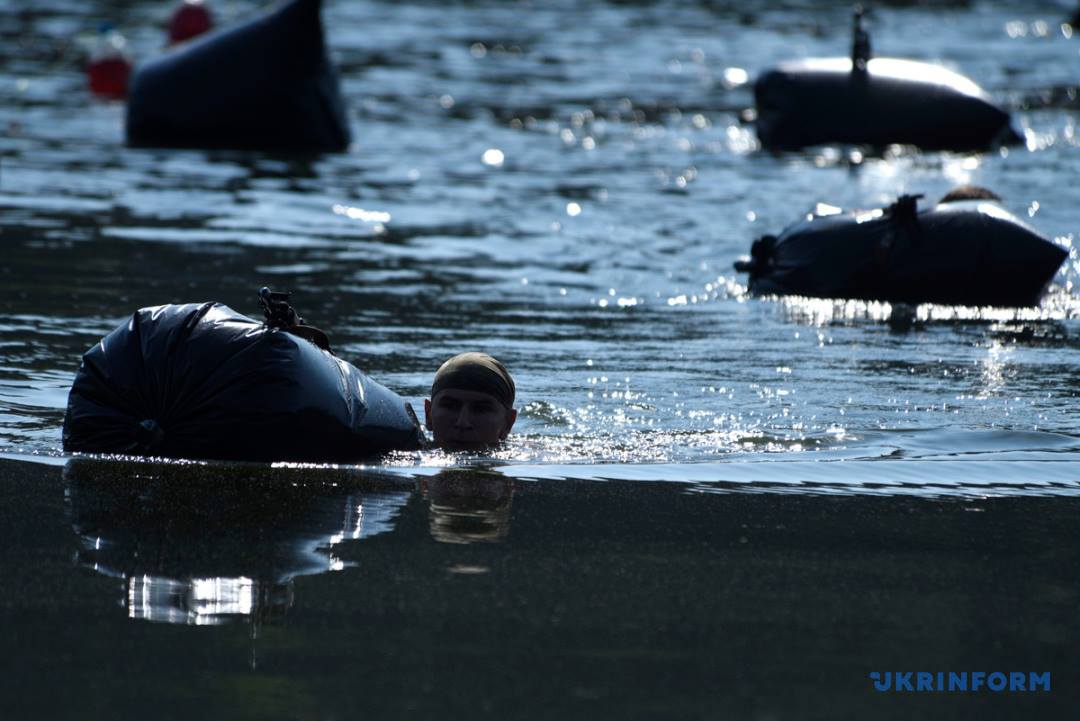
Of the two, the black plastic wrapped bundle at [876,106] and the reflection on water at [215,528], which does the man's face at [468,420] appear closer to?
the reflection on water at [215,528]

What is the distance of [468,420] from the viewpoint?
697cm

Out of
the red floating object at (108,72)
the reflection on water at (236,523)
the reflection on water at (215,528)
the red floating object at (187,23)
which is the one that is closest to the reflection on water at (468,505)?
the reflection on water at (236,523)

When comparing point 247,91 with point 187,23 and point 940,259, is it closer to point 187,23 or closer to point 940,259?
point 940,259

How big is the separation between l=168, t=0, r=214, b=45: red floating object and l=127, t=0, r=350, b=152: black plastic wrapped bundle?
28.8 feet

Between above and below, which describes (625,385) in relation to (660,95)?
below

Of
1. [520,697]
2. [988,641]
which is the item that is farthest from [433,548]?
[988,641]

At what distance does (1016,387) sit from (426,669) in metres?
4.74

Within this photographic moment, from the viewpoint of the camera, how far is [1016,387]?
324 inches

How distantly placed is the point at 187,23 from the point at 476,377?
20061 millimetres

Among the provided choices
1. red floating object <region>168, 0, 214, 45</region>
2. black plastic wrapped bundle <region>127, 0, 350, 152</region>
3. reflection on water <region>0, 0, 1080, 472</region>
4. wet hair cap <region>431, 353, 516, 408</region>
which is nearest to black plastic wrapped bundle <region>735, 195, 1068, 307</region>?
reflection on water <region>0, 0, 1080, 472</region>

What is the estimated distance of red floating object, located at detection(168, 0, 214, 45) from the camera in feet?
84.9

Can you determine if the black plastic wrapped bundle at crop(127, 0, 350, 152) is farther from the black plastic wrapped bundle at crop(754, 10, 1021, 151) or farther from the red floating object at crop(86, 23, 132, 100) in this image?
the red floating object at crop(86, 23, 132, 100)

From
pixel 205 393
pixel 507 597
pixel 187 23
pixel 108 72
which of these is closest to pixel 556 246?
pixel 205 393

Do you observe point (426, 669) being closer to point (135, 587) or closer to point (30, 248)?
point (135, 587)
